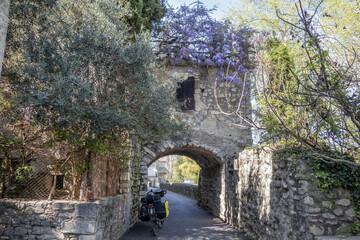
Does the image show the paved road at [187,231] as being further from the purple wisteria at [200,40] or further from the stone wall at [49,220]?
the purple wisteria at [200,40]

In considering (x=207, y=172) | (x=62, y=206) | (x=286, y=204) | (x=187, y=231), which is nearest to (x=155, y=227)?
(x=187, y=231)

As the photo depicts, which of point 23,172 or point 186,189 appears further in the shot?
point 186,189

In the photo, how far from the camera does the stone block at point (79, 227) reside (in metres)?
4.89

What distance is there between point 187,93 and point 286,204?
6838 mm

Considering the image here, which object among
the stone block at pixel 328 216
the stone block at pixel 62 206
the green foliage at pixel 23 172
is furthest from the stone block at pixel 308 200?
the green foliage at pixel 23 172

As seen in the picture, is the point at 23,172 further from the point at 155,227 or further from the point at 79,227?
the point at 155,227

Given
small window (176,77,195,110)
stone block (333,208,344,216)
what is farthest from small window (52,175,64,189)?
small window (176,77,195,110)

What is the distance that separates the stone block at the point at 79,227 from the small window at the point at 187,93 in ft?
22.6

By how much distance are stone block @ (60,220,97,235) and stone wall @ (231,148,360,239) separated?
3.34 meters

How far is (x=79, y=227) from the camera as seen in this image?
491 cm

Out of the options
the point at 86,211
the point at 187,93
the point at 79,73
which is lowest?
the point at 86,211

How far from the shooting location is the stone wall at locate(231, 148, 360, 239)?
4391mm

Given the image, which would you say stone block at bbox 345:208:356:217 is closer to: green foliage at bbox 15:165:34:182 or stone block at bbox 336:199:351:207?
stone block at bbox 336:199:351:207

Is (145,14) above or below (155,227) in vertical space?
above
